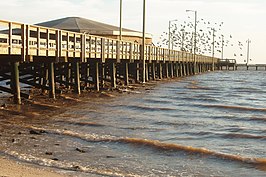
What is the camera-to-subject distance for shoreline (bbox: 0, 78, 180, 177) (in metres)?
9.53

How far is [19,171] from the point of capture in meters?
9.48

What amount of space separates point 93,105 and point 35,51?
4.05 meters

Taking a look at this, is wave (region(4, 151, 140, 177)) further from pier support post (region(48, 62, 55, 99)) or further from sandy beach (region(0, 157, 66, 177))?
pier support post (region(48, 62, 55, 99))

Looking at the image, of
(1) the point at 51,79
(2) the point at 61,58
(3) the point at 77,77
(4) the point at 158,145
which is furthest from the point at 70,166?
(3) the point at 77,77

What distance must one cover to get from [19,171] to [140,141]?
15.2ft

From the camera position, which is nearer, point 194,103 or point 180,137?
point 180,137

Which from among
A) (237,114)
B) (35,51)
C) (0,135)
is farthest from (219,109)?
(0,135)

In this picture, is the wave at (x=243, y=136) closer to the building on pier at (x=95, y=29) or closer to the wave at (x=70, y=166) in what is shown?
the wave at (x=70, y=166)

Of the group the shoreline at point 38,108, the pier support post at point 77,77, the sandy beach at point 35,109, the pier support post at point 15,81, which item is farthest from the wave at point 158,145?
the pier support post at point 77,77

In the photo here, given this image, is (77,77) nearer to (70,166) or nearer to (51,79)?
(51,79)

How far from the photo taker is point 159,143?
13336mm

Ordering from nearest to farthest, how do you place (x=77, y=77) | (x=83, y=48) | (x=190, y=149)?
(x=190, y=149) < (x=83, y=48) < (x=77, y=77)

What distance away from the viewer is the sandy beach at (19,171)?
29.9 feet

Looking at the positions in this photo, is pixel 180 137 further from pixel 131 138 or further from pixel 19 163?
pixel 19 163
